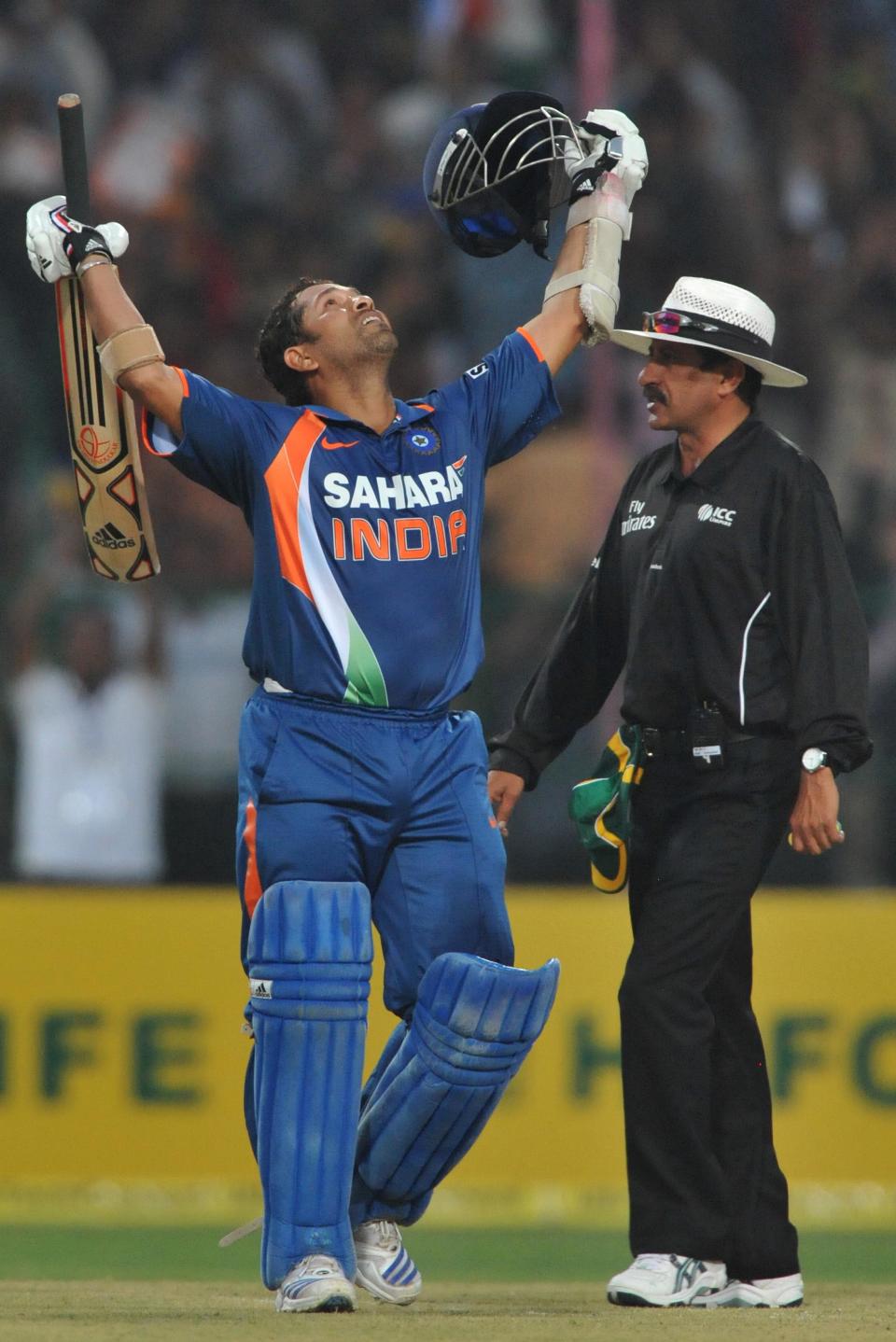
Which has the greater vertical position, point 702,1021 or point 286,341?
point 286,341

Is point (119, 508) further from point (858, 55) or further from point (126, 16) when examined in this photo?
point (858, 55)

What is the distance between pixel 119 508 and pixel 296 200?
4983 mm

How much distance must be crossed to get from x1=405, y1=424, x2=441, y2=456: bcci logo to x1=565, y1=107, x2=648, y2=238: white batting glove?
0.64 m

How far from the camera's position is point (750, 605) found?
13.8 ft

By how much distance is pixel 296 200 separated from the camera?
28.8 ft

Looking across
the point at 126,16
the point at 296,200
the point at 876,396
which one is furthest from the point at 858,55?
the point at 126,16

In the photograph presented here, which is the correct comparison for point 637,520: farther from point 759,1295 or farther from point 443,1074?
point 759,1295

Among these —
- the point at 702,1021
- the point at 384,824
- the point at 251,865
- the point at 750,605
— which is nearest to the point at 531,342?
the point at 750,605

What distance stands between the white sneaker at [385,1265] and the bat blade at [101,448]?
1.37 m

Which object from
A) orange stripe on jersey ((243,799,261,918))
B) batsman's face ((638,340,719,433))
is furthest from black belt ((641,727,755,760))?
orange stripe on jersey ((243,799,261,918))

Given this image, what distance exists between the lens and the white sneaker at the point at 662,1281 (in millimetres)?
3965

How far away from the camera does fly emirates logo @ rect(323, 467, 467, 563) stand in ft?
12.7

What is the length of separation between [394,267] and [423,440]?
4758 millimetres

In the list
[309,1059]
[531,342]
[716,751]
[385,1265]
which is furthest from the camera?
[531,342]
